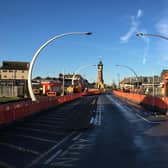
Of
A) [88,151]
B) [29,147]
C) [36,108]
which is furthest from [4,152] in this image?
[36,108]

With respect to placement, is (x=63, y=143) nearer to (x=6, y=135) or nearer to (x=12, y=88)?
(x=6, y=135)

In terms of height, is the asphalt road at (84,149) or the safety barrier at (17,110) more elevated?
the safety barrier at (17,110)

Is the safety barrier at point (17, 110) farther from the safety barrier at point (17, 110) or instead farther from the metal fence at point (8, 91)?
the metal fence at point (8, 91)

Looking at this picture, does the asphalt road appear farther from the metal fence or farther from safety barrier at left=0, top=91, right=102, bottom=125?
the metal fence

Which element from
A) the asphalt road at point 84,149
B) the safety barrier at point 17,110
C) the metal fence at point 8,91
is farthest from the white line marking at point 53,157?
the metal fence at point 8,91

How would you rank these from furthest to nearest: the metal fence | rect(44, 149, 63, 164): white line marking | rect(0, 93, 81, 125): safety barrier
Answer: the metal fence → rect(0, 93, 81, 125): safety barrier → rect(44, 149, 63, 164): white line marking

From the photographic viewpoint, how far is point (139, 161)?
1053 cm

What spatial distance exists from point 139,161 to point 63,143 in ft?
14.2

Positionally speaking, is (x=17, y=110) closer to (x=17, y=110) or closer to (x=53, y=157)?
A: (x=17, y=110)

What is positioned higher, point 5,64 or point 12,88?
point 5,64

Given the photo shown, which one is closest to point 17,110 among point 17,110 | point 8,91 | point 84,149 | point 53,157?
point 17,110

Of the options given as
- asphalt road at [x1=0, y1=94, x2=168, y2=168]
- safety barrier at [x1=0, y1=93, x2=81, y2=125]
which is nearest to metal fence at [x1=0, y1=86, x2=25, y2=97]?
safety barrier at [x1=0, y1=93, x2=81, y2=125]

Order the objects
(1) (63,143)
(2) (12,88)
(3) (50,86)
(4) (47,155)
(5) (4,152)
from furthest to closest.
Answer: (3) (50,86) < (2) (12,88) < (1) (63,143) < (5) (4,152) < (4) (47,155)

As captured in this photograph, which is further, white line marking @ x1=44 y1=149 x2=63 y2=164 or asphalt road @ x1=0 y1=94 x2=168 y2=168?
white line marking @ x1=44 y1=149 x2=63 y2=164
